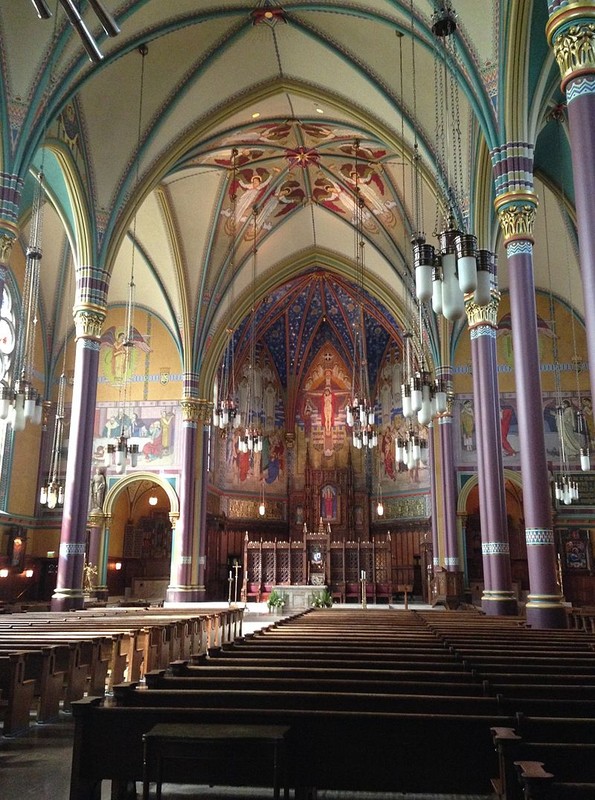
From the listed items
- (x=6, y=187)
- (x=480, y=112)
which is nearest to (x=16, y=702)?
(x=6, y=187)

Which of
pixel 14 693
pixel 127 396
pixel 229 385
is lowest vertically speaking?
pixel 14 693

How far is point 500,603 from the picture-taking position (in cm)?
1400

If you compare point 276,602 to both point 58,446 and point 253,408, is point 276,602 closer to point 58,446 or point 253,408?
point 58,446

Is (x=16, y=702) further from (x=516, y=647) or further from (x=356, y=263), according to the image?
(x=356, y=263)

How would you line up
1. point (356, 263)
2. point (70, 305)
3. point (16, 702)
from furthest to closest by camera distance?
point (356, 263) → point (70, 305) → point (16, 702)

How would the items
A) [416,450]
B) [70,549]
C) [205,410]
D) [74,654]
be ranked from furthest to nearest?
[205,410]
[416,450]
[70,549]
[74,654]

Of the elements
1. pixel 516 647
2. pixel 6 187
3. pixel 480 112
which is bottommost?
pixel 516 647

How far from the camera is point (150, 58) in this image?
16.4 metres

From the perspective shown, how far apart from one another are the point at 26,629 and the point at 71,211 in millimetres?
11421

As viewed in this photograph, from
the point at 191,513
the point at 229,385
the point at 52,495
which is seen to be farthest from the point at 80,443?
the point at 229,385

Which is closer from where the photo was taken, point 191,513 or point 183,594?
point 183,594

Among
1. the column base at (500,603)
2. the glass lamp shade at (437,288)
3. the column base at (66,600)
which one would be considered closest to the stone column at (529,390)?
the column base at (500,603)

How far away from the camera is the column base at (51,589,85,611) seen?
15508 mm

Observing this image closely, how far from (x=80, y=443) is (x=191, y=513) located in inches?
381
